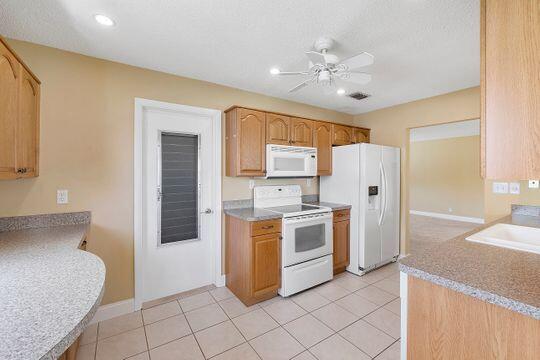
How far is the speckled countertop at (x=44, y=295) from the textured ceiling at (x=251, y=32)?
1599 millimetres

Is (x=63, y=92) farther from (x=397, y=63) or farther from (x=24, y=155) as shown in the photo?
(x=397, y=63)

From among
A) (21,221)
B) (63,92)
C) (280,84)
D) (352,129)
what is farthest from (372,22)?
(21,221)

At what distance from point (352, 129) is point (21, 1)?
12.2 ft

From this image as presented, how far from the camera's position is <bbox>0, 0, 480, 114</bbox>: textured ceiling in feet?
5.34

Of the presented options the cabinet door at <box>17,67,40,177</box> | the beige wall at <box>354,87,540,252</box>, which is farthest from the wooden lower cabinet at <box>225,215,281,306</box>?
the beige wall at <box>354,87,540,252</box>

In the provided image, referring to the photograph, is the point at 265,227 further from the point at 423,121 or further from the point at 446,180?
the point at 446,180

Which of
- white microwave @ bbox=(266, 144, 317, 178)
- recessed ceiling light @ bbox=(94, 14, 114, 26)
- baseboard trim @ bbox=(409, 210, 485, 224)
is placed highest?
recessed ceiling light @ bbox=(94, 14, 114, 26)

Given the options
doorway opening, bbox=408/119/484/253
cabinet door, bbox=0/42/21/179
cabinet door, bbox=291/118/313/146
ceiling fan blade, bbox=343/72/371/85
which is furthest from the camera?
doorway opening, bbox=408/119/484/253

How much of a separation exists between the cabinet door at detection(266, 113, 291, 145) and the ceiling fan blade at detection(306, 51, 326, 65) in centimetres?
107

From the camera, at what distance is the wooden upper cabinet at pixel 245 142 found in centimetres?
277

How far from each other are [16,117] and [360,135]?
4.00 meters

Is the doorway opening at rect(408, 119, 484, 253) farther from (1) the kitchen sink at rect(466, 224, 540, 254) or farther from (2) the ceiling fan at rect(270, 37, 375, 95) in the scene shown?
(2) the ceiling fan at rect(270, 37, 375, 95)

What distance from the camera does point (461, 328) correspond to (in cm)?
100

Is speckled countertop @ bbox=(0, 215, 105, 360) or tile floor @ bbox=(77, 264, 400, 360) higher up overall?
speckled countertop @ bbox=(0, 215, 105, 360)
